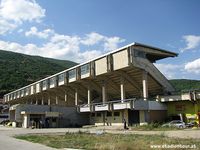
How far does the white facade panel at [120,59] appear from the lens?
47216 mm

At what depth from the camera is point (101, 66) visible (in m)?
53.3

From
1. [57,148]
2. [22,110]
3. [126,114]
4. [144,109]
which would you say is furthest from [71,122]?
[57,148]

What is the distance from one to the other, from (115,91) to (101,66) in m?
13.7

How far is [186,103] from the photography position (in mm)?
45875

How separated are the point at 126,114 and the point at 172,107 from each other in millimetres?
7665

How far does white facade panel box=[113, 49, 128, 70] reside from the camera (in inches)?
1859

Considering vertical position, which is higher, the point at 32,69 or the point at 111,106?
the point at 32,69

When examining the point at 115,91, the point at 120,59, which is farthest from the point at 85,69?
the point at 120,59

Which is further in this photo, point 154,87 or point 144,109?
point 154,87

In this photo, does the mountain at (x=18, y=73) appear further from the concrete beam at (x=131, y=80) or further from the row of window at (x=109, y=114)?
the concrete beam at (x=131, y=80)

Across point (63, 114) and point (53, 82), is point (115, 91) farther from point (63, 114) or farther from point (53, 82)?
point (53, 82)

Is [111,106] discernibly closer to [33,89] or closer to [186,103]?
[186,103]

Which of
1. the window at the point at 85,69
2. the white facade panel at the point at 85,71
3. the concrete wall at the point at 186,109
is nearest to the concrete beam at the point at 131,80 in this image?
the white facade panel at the point at 85,71

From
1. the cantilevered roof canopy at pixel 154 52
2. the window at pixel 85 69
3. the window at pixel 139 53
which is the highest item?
the cantilevered roof canopy at pixel 154 52
